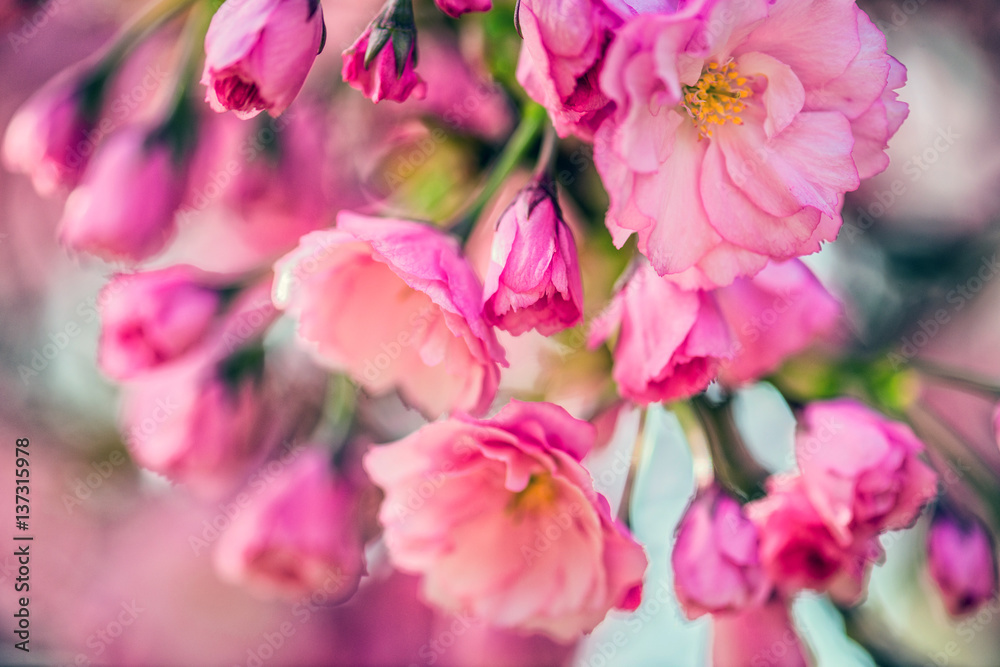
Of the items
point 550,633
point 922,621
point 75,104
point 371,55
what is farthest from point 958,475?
point 75,104

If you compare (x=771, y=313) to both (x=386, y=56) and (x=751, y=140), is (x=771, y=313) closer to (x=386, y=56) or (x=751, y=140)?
(x=751, y=140)

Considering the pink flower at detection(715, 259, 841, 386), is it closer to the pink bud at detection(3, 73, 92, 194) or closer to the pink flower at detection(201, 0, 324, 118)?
the pink flower at detection(201, 0, 324, 118)

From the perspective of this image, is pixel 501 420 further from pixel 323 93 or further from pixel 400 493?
pixel 323 93

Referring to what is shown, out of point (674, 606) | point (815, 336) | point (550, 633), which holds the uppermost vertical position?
point (815, 336)

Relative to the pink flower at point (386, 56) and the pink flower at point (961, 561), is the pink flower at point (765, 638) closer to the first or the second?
the pink flower at point (961, 561)

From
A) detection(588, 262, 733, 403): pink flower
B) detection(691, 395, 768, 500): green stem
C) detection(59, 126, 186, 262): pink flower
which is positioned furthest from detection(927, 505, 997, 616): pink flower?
detection(59, 126, 186, 262): pink flower

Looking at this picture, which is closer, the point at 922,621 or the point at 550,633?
the point at 550,633

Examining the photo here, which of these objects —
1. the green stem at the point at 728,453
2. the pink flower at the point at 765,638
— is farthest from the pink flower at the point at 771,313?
the pink flower at the point at 765,638
